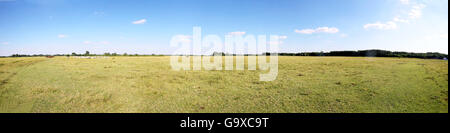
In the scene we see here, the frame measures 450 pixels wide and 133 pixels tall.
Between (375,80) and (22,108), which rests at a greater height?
(375,80)

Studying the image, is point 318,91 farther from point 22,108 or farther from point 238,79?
point 22,108

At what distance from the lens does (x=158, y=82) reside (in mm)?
7711

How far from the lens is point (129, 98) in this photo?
580 centimetres
